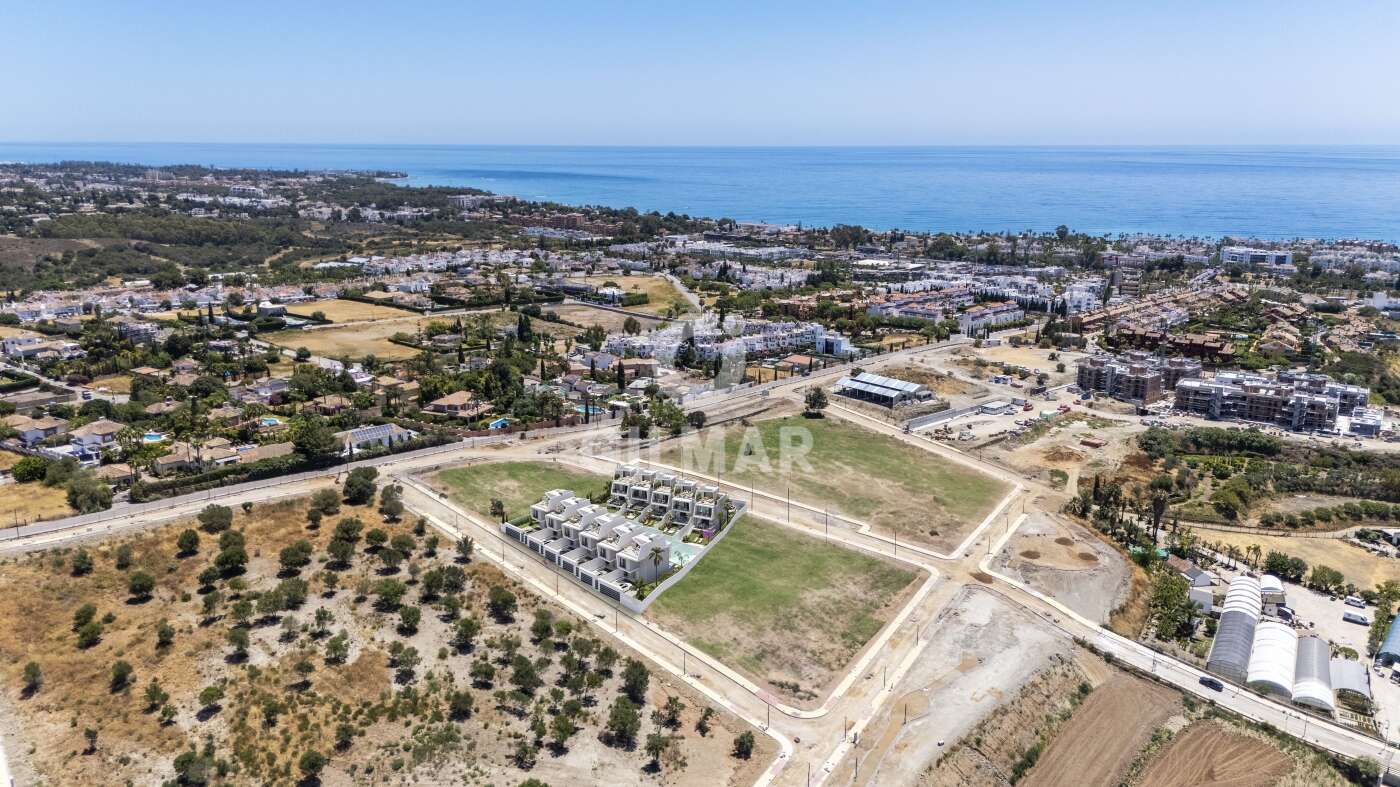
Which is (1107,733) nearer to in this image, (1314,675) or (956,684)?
(956,684)

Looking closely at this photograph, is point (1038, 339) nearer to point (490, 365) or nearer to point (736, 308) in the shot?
point (736, 308)

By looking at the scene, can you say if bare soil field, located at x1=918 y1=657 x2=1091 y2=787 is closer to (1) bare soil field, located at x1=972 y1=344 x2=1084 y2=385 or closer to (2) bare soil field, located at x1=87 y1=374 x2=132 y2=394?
(1) bare soil field, located at x1=972 y1=344 x2=1084 y2=385

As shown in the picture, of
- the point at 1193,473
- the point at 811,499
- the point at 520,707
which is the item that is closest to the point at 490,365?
the point at 811,499

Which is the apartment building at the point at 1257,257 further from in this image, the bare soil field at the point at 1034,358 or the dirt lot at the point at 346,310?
the dirt lot at the point at 346,310

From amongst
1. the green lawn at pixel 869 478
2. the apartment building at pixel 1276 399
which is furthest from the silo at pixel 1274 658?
the apartment building at pixel 1276 399

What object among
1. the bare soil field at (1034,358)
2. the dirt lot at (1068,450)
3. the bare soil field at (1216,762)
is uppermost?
the bare soil field at (1034,358)

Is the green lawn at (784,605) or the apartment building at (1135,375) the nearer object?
the green lawn at (784,605)
